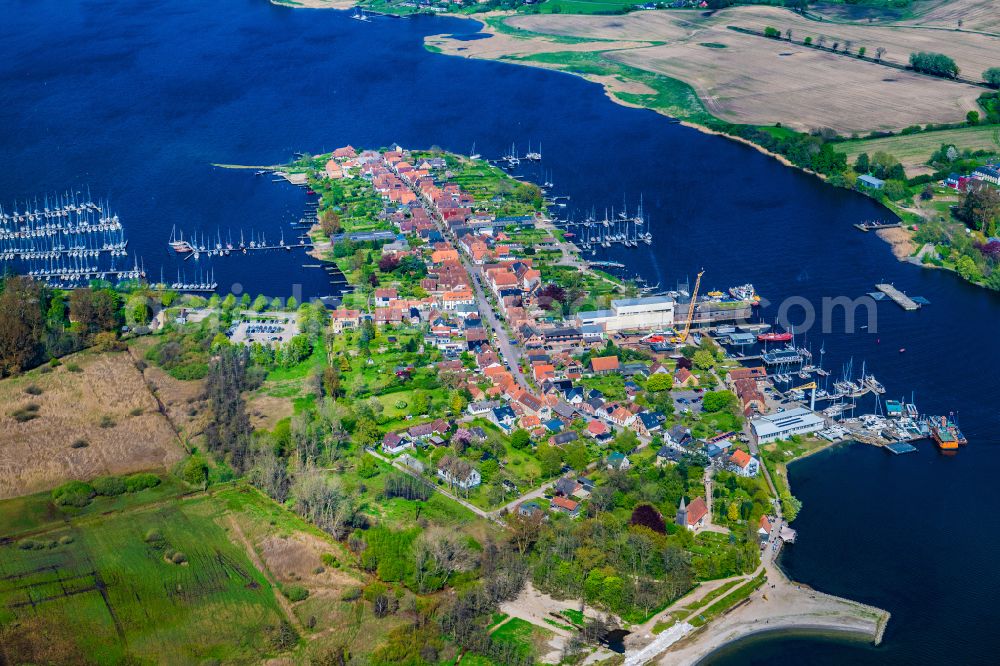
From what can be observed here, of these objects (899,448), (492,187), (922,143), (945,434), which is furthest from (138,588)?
(922,143)

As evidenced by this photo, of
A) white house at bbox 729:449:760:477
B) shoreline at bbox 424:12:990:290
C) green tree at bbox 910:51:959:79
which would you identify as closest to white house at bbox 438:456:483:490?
white house at bbox 729:449:760:477

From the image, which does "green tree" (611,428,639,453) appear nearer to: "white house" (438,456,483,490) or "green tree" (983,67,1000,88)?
"white house" (438,456,483,490)

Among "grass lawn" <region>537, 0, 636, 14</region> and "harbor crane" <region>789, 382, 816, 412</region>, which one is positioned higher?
"grass lawn" <region>537, 0, 636, 14</region>

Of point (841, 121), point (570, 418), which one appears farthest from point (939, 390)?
point (841, 121)

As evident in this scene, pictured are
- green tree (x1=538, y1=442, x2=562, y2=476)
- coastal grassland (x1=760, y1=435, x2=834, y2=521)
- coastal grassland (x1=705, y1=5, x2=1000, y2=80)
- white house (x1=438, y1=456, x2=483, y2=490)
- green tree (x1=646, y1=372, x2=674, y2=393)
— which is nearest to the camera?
coastal grassland (x1=760, y1=435, x2=834, y2=521)

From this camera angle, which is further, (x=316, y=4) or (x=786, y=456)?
(x=316, y=4)

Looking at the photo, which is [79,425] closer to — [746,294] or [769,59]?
[746,294]

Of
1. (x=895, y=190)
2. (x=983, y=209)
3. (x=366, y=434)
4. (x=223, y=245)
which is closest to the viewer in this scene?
(x=366, y=434)

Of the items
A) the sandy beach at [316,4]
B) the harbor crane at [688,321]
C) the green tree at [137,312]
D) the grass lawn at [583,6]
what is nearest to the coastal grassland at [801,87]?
the grass lawn at [583,6]
